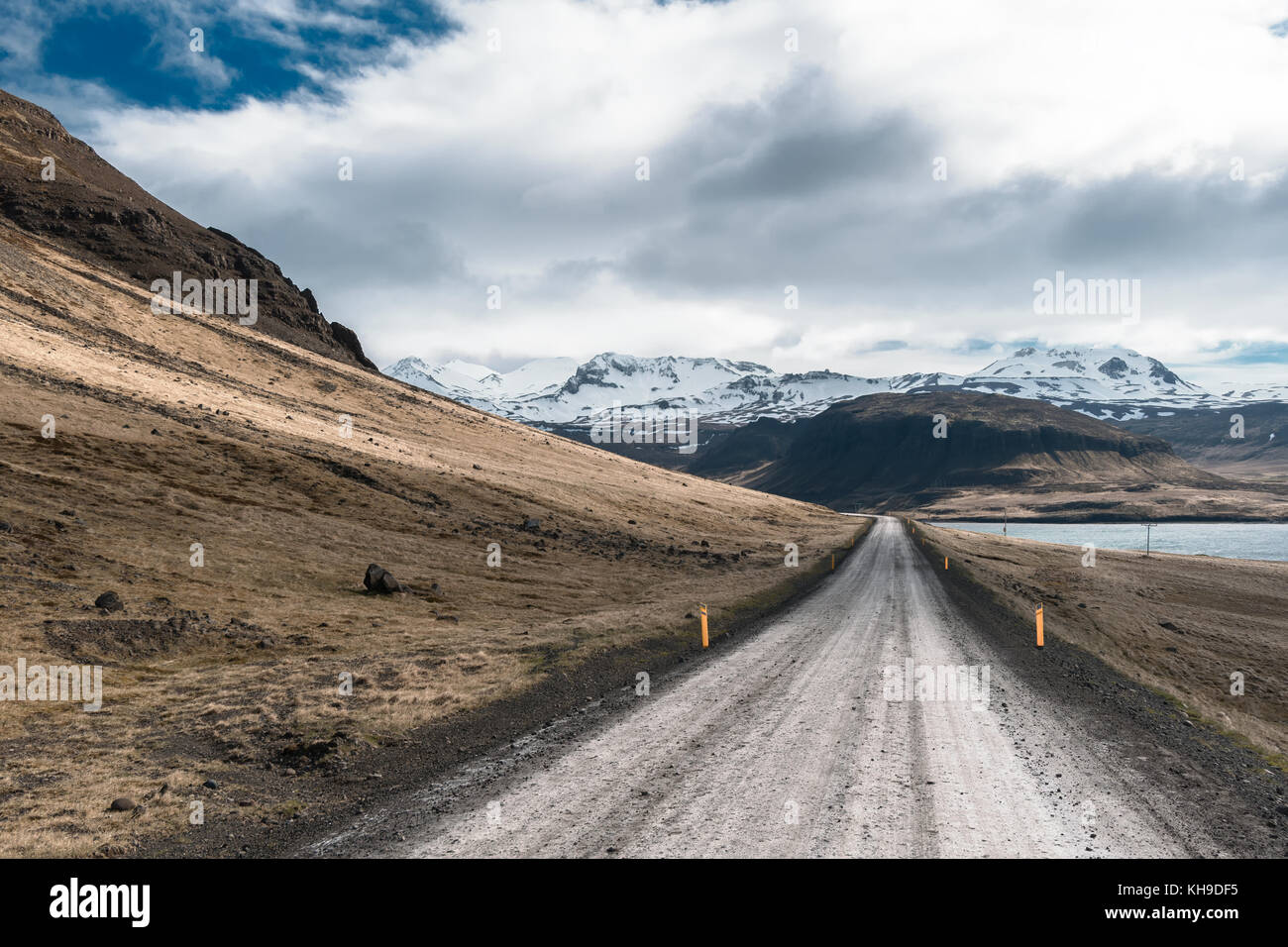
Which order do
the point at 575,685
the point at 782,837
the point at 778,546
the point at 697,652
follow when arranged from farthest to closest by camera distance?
the point at 778,546 < the point at 697,652 < the point at 575,685 < the point at 782,837

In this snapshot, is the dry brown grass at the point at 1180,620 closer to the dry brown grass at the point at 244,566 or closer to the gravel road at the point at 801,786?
the gravel road at the point at 801,786

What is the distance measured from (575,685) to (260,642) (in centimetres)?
902

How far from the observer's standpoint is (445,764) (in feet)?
33.8

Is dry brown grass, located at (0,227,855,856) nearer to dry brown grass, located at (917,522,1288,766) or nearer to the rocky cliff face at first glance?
dry brown grass, located at (917,522,1288,766)

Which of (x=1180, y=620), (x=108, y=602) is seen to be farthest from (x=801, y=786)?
(x=1180, y=620)

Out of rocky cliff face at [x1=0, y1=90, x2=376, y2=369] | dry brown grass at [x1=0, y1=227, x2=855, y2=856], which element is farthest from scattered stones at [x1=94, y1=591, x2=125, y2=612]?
rocky cliff face at [x1=0, y1=90, x2=376, y2=369]

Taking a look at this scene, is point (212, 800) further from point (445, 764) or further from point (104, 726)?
point (104, 726)

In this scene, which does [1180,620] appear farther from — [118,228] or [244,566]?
[118,228]

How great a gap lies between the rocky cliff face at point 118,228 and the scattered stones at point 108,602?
297 feet

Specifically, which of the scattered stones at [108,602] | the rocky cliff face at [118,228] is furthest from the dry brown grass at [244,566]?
the rocky cliff face at [118,228]

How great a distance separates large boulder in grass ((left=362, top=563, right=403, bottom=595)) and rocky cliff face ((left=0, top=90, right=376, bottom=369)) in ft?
287

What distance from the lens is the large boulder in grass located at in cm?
2436

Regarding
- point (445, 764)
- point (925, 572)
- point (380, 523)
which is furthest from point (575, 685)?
point (925, 572)

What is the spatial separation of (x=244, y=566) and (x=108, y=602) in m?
6.76
